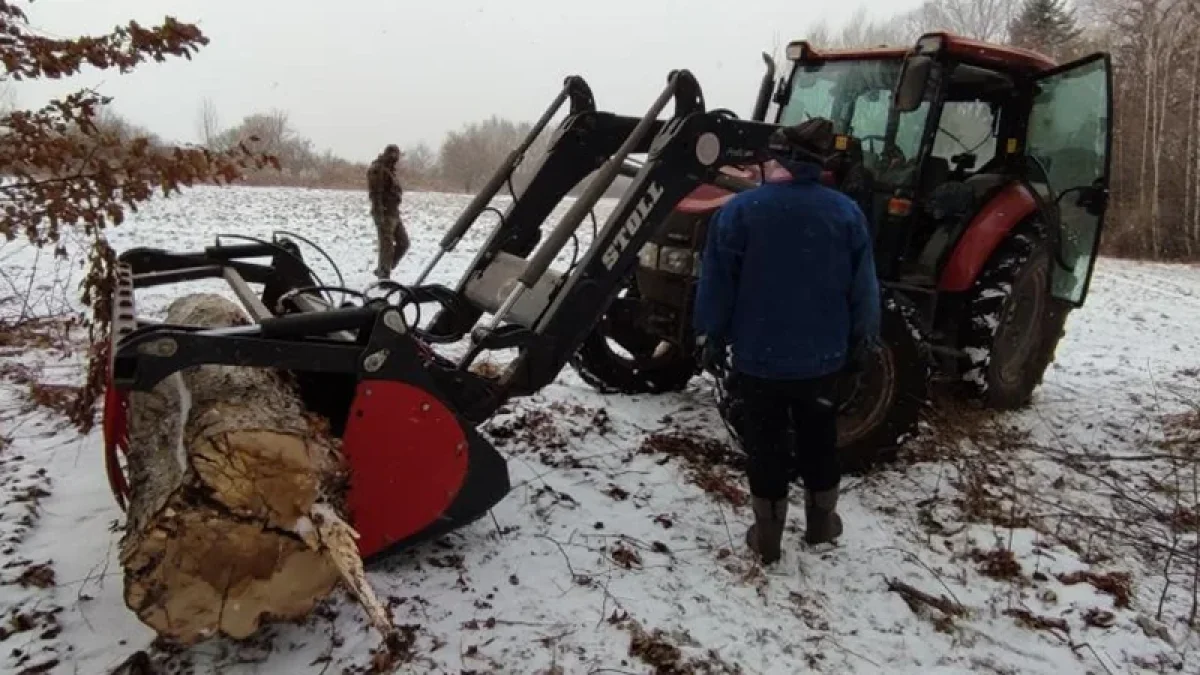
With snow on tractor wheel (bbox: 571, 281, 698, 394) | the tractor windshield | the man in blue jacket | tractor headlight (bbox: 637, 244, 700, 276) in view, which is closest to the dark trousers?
Answer: the man in blue jacket

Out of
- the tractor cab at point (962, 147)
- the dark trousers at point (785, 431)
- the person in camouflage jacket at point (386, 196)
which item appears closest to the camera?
the dark trousers at point (785, 431)

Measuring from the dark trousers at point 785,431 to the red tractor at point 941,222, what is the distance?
94cm

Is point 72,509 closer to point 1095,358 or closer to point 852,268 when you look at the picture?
point 852,268

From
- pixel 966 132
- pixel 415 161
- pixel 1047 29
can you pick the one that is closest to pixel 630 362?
pixel 966 132

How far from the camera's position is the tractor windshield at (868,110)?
5.20 meters

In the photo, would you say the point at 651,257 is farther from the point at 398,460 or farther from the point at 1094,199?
the point at 1094,199

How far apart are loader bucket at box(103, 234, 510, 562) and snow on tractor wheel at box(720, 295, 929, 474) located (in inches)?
64.8

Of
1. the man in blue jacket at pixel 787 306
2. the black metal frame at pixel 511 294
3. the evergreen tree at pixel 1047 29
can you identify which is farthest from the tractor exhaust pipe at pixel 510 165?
the evergreen tree at pixel 1047 29

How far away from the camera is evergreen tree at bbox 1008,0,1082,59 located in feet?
95.5

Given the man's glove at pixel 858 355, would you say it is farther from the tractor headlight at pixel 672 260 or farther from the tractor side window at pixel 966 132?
the tractor side window at pixel 966 132

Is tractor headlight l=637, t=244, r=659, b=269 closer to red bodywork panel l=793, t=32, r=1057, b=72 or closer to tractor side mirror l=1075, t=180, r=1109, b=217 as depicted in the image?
red bodywork panel l=793, t=32, r=1057, b=72

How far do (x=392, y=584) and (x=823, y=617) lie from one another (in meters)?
1.71

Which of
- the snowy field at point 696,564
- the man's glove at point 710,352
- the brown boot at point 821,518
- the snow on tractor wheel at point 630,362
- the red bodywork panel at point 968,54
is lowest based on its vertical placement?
the snowy field at point 696,564

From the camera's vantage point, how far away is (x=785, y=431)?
145 inches
